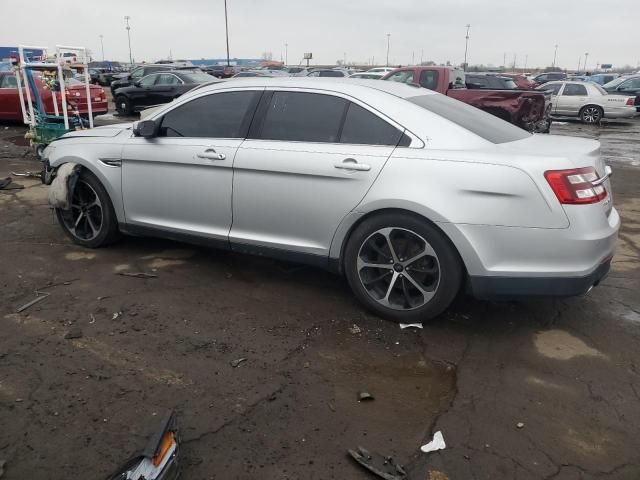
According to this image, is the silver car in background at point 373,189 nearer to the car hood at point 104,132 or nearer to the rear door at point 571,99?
the car hood at point 104,132

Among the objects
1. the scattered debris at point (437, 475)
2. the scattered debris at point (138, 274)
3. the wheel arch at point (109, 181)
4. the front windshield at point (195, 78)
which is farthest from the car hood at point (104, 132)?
the front windshield at point (195, 78)

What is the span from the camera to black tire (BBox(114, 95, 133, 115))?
60.1 ft

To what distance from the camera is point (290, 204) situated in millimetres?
4000

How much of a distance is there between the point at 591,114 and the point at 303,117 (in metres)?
18.5

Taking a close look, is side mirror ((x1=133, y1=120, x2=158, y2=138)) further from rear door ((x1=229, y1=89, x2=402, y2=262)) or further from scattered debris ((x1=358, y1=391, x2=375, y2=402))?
scattered debris ((x1=358, y1=391, x2=375, y2=402))

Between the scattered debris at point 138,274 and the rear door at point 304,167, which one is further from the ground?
the rear door at point 304,167

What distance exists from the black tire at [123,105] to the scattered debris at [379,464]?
58.8ft

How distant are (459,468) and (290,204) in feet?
7.17

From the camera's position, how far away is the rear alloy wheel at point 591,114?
1917cm

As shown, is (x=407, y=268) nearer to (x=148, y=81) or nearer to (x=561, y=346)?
(x=561, y=346)

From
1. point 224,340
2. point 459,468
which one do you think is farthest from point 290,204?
point 459,468

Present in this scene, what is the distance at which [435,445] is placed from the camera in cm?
260

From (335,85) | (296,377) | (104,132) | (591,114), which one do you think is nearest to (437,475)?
(296,377)

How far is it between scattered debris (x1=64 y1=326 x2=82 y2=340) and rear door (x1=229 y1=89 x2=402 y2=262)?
4.28 ft
